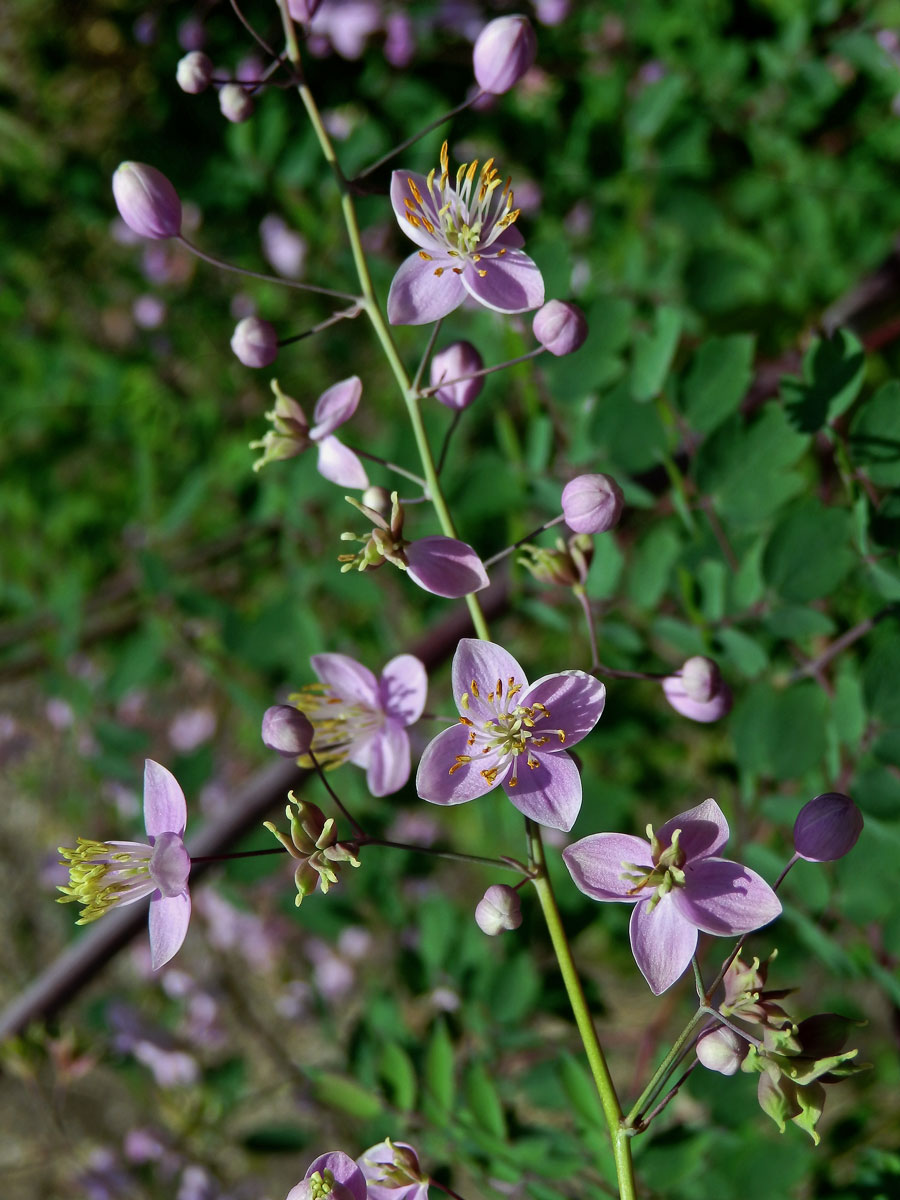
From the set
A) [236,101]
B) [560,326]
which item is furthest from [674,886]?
[236,101]

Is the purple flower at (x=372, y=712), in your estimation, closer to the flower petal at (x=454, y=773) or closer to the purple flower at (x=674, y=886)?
the flower petal at (x=454, y=773)

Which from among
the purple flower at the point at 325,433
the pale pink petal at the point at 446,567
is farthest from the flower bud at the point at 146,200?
the pale pink petal at the point at 446,567

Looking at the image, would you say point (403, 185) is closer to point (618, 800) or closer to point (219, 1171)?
A: point (618, 800)

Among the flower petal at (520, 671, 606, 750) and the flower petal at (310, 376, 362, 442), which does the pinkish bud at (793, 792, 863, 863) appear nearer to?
the flower petal at (520, 671, 606, 750)

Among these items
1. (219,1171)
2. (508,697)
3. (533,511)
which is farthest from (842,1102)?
(508,697)

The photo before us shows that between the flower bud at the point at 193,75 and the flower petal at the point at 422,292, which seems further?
the flower bud at the point at 193,75
